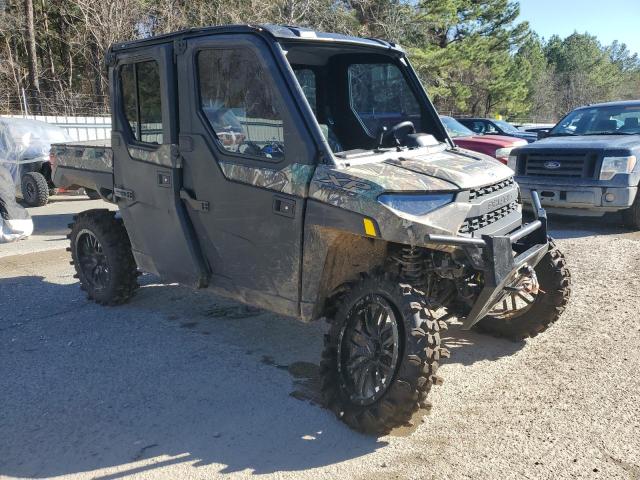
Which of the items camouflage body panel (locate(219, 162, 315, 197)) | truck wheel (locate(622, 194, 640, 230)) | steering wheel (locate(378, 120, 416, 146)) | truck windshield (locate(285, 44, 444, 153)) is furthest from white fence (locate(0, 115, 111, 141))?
camouflage body panel (locate(219, 162, 315, 197))

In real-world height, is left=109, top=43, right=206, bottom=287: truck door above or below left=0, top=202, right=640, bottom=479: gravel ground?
above

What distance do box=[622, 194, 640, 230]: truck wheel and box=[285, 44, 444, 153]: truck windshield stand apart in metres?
5.45

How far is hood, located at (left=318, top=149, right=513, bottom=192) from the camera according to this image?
3377mm

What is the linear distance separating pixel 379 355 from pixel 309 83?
238 cm

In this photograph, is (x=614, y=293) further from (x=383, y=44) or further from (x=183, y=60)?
(x=183, y=60)

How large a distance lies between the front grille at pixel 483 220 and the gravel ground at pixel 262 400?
1.14 meters

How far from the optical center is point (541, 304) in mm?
4539

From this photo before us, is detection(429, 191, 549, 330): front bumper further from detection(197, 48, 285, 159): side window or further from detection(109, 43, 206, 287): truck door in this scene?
detection(109, 43, 206, 287): truck door

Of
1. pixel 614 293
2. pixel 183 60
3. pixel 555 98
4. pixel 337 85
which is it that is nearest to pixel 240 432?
pixel 183 60

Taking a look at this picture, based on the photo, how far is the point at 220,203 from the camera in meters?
4.16

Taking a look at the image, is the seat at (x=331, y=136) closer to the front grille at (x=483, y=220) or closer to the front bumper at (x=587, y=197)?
the front grille at (x=483, y=220)

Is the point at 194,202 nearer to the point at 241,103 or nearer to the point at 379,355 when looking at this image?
the point at 241,103

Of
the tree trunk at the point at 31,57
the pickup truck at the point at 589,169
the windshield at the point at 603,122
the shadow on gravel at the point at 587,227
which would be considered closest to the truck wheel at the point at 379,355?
the pickup truck at the point at 589,169

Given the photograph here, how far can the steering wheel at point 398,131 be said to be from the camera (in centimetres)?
447
